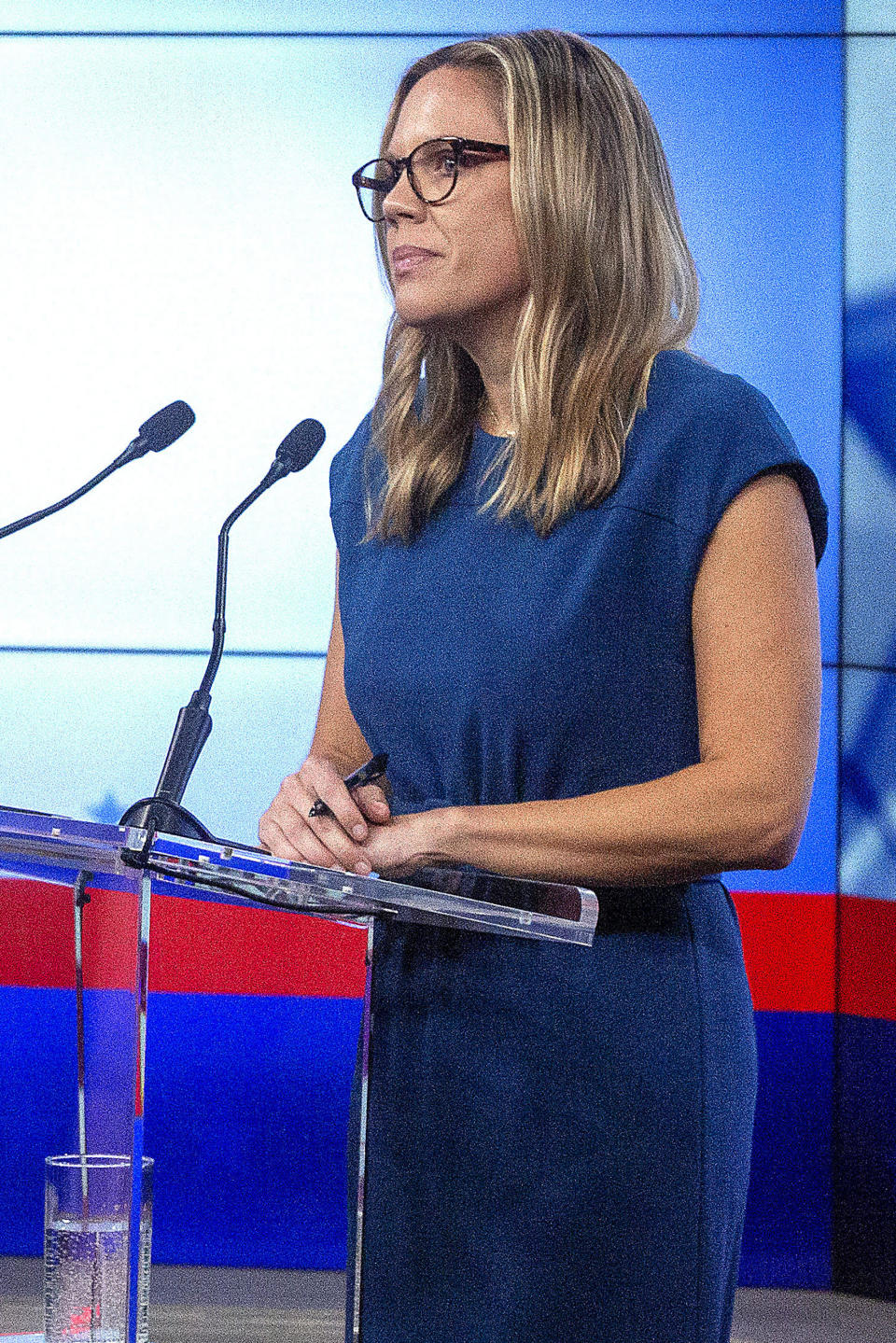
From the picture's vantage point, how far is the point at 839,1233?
10.9ft

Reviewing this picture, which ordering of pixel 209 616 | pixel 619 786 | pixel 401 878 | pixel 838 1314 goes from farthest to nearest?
pixel 209 616 → pixel 838 1314 → pixel 619 786 → pixel 401 878

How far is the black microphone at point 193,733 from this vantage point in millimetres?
1091

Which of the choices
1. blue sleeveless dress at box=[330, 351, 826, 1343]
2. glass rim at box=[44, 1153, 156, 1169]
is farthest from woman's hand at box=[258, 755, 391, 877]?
glass rim at box=[44, 1153, 156, 1169]

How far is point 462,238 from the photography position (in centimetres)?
120

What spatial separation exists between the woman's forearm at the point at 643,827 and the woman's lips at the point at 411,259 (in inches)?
18.6

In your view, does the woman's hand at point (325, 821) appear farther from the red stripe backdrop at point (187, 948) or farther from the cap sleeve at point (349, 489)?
the cap sleeve at point (349, 489)

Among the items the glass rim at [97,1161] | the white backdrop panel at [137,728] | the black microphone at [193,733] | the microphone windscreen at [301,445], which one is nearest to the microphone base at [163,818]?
the black microphone at [193,733]

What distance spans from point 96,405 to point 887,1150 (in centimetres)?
245

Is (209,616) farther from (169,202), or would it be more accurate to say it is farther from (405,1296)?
(405,1296)

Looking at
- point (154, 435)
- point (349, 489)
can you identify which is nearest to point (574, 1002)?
point (349, 489)

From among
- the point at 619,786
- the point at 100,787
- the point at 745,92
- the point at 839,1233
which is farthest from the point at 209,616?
the point at 619,786

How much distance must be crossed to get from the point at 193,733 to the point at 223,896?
21.5 inches

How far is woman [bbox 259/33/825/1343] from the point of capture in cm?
101

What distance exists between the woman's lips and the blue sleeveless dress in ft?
0.70
